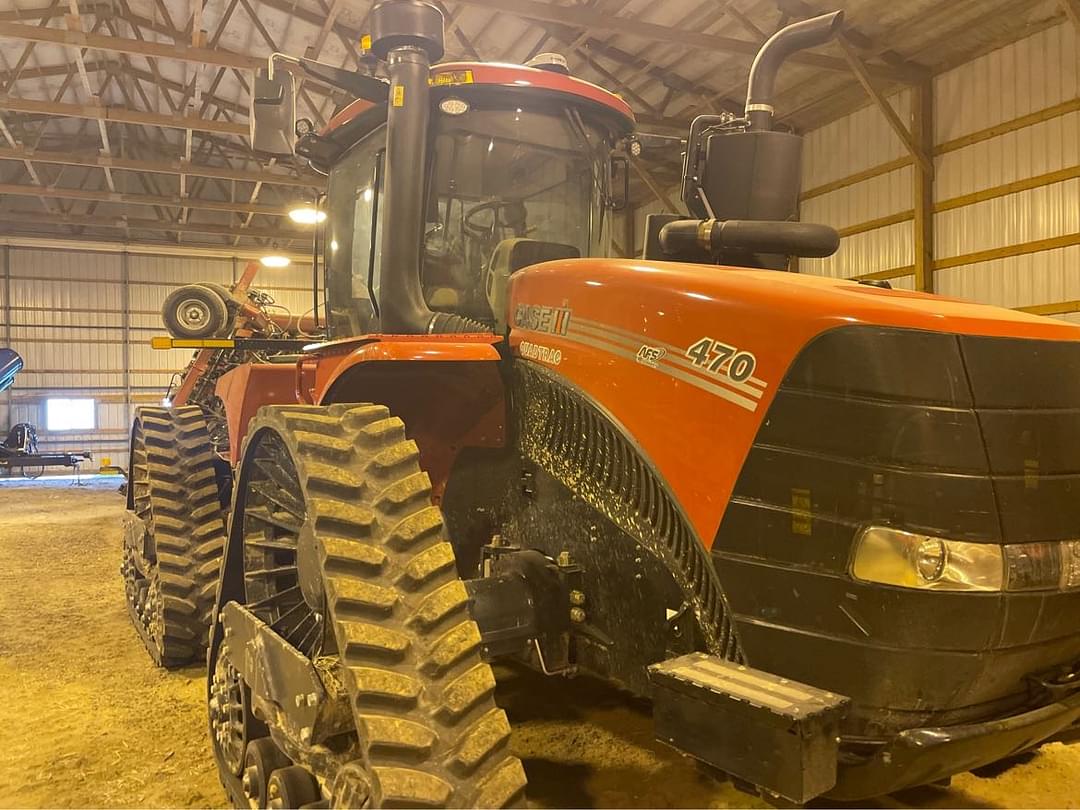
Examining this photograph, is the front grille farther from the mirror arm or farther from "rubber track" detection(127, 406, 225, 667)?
"rubber track" detection(127, 406, 225, 667)

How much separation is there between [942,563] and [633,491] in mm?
863

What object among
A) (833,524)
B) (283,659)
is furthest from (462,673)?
(833,524)

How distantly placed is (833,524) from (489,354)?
51.9 inches

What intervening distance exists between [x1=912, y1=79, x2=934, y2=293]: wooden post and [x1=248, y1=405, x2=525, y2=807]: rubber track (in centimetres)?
1188

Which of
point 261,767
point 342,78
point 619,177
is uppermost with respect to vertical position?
point 342,78

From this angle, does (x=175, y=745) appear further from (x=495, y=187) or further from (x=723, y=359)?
(x=723, y=359)

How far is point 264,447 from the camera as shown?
316 centimetres

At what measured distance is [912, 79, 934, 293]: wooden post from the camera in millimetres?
12445

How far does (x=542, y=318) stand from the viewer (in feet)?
9.20

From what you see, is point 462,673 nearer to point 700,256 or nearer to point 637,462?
point 637,462

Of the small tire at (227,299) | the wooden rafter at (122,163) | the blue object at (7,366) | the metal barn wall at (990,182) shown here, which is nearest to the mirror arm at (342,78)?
the small tire at (227,299)

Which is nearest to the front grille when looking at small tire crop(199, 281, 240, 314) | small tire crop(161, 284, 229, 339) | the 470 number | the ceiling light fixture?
the 470 number

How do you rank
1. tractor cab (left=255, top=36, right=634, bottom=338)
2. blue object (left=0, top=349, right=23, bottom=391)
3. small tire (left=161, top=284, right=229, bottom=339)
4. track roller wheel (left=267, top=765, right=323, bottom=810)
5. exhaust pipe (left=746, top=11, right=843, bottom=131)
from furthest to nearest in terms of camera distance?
blue object (left=0, top=349, right=23, bottom=391) → small tire (left=161, top=284, right=229, bottom=339) → tractor cab (left=255, top=36, right=634, bottom=338) → exhaust pipe (left=746, top=11, right=843, bottom=131) → track roller wheel (left=267, top=765, right=323, bottom=810)

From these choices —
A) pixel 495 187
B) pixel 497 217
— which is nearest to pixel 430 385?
pixel 497 217
